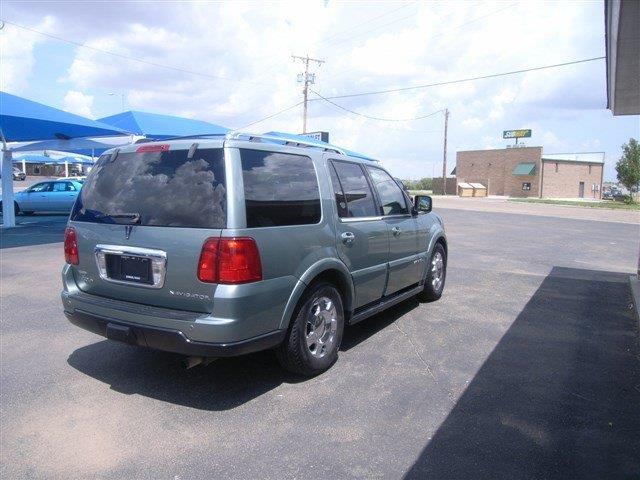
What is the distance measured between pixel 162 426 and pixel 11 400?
1.35m

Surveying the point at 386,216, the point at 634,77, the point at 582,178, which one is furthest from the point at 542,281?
the point at 582,178

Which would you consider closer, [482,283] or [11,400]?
[11,400]

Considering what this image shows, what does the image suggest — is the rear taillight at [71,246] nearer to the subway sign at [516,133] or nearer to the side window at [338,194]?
the side window at [338,194]

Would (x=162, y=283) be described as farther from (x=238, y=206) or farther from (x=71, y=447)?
(x=71, y=447)

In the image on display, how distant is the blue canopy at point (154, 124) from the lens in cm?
1903

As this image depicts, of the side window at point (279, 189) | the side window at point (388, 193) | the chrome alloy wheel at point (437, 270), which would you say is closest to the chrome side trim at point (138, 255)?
the side window at point (279, 189)

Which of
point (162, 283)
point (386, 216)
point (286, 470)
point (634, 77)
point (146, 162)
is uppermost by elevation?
point (634, 77)

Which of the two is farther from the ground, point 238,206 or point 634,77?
point 634,77

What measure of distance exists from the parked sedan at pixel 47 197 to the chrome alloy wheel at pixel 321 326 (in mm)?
19257

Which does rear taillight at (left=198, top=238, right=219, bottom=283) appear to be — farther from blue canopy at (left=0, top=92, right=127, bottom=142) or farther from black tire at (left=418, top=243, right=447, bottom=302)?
blue canopy at (left=0, top=92, right=127, bottom=142)

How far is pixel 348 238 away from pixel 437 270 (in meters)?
2.79

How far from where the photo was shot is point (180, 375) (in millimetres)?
4391

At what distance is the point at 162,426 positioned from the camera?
353 cm

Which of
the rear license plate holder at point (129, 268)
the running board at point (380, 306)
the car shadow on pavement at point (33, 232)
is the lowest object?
the car shadow on pavement at point (33, 232)
